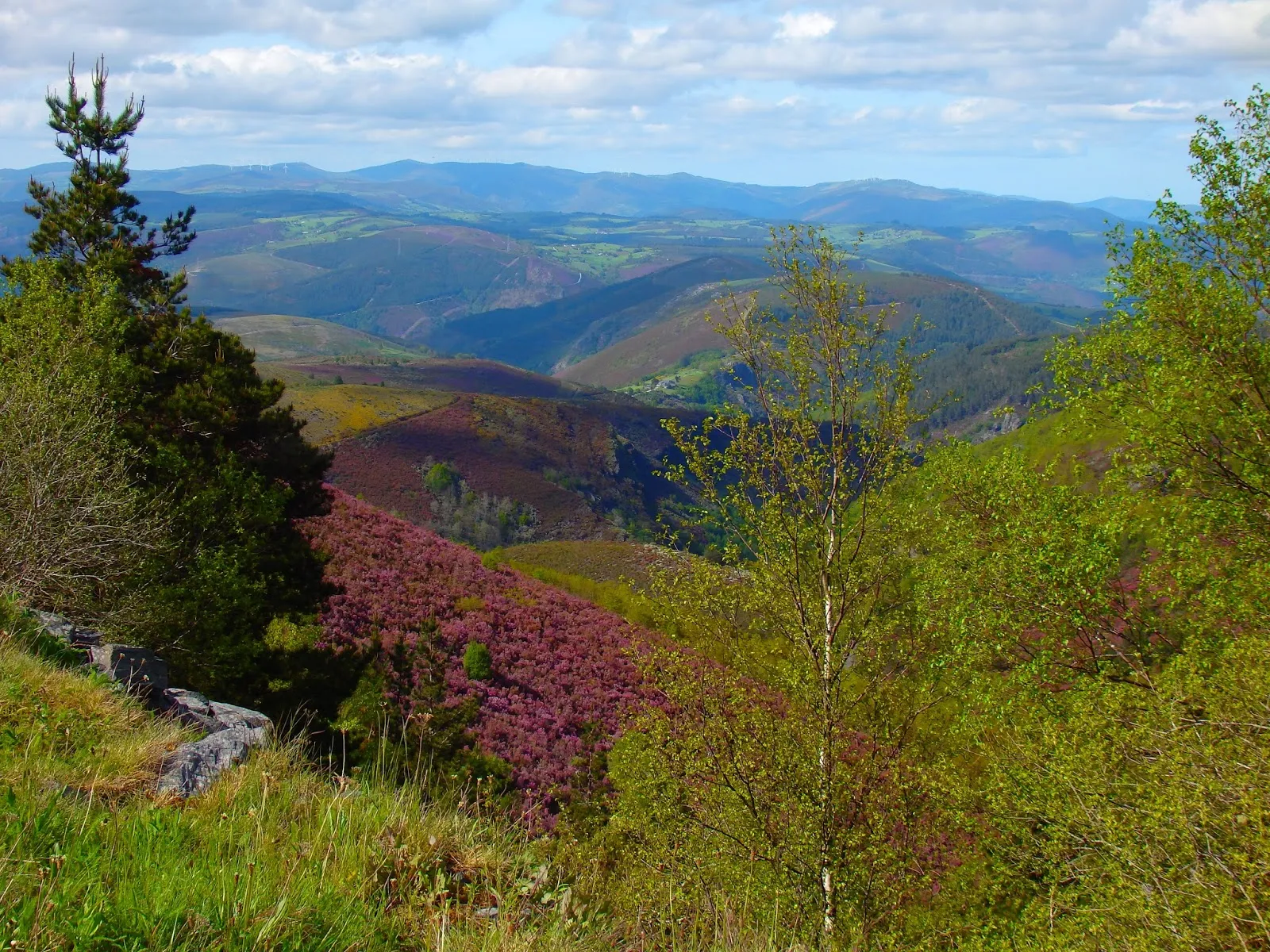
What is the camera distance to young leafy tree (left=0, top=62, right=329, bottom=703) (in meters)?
19.5

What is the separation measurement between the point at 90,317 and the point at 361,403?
154861 mm

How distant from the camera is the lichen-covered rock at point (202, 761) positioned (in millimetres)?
6311

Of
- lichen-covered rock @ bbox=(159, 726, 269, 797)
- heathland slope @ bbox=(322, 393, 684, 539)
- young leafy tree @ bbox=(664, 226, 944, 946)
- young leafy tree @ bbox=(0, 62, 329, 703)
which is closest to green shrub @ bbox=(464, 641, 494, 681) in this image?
young leafy tree @ bbox=(0, 62, 329, 703)

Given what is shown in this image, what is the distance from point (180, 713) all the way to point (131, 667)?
1.08 m

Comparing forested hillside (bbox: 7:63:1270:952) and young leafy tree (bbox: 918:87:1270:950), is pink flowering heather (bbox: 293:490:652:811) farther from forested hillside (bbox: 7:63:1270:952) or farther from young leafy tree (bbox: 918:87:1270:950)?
young leafy tree (bbox: 918:87:1270:950)

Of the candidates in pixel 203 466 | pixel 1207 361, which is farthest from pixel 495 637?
pixel 1207 361

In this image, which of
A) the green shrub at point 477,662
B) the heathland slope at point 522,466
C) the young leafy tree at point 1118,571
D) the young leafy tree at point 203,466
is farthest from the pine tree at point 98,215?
the heathland slope at point 522,466

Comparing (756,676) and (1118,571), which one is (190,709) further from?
(1118,571)

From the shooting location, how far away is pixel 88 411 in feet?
61.7

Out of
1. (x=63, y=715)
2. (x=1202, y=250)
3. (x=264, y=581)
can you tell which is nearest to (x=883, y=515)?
(x=1202, y=250)

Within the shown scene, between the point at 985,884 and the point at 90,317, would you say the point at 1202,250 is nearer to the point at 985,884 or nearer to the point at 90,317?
the point at 985,884

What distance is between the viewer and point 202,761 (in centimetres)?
684

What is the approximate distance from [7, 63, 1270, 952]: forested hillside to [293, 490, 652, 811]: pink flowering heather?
273 mm

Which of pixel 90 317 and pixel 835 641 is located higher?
pixel 90 317
